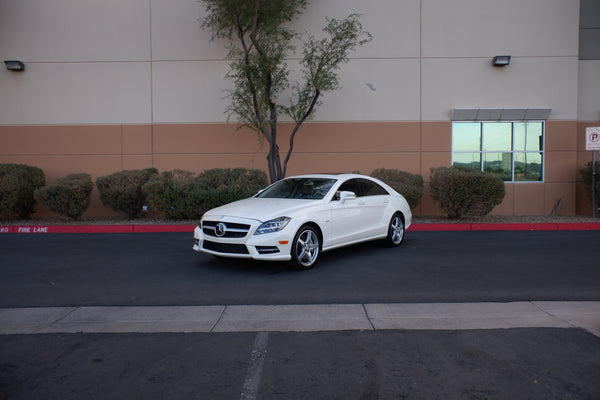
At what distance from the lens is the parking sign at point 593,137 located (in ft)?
43.4

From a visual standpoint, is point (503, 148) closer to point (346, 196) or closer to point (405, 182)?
point (405, 182)

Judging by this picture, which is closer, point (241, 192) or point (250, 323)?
point (250, 323)

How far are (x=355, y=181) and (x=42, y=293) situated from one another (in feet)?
18.1

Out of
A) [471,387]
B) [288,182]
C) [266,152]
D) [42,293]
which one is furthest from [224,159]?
[471,387]

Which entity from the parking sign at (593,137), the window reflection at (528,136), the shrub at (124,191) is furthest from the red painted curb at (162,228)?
the parking sign at (593,137)

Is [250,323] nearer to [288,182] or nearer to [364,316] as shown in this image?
[364,316]

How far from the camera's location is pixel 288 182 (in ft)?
29.6

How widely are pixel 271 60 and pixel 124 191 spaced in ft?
18.1

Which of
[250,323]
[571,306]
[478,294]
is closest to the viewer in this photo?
[250,323]

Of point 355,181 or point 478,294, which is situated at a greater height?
point 355,181

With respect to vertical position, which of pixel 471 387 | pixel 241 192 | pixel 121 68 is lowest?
pixel 471 387

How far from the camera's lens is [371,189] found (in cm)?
929

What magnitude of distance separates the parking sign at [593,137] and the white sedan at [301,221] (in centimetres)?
750

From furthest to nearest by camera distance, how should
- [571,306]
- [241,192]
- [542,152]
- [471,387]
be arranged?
[542,152], [241,192], [571,306], [471,387]
